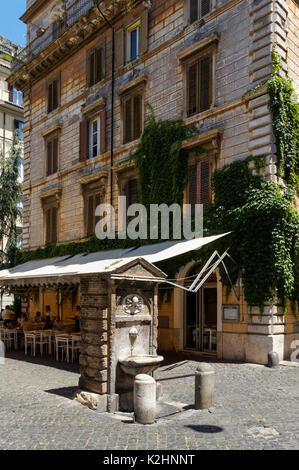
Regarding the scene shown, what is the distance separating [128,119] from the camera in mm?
16781

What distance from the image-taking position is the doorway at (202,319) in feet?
44.3

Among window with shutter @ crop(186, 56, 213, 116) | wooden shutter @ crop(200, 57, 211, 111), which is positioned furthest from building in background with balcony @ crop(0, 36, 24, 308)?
wooden shutter @ crop(200, 57, 211, 111)

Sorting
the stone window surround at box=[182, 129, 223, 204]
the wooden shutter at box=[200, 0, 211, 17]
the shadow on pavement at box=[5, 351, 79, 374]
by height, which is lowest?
the shadow on pavement at box=[5, 351, 79, 374]

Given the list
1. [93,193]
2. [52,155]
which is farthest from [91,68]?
[93,193]

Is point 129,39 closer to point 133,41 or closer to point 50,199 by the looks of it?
point 133,41

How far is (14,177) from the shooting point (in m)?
26.1

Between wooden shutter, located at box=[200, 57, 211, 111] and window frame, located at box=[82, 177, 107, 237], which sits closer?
wooden shutter, located at box=[200, 57, 211, 111]

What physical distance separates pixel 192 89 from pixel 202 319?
7.29 m

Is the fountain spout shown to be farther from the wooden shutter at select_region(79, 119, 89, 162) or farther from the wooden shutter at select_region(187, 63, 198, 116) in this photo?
the wooden shutter at select_region(79, 119, 89, 162)

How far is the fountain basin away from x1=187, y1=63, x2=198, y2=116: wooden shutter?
9145 mm

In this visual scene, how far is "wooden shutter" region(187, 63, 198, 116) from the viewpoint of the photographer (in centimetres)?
1426
